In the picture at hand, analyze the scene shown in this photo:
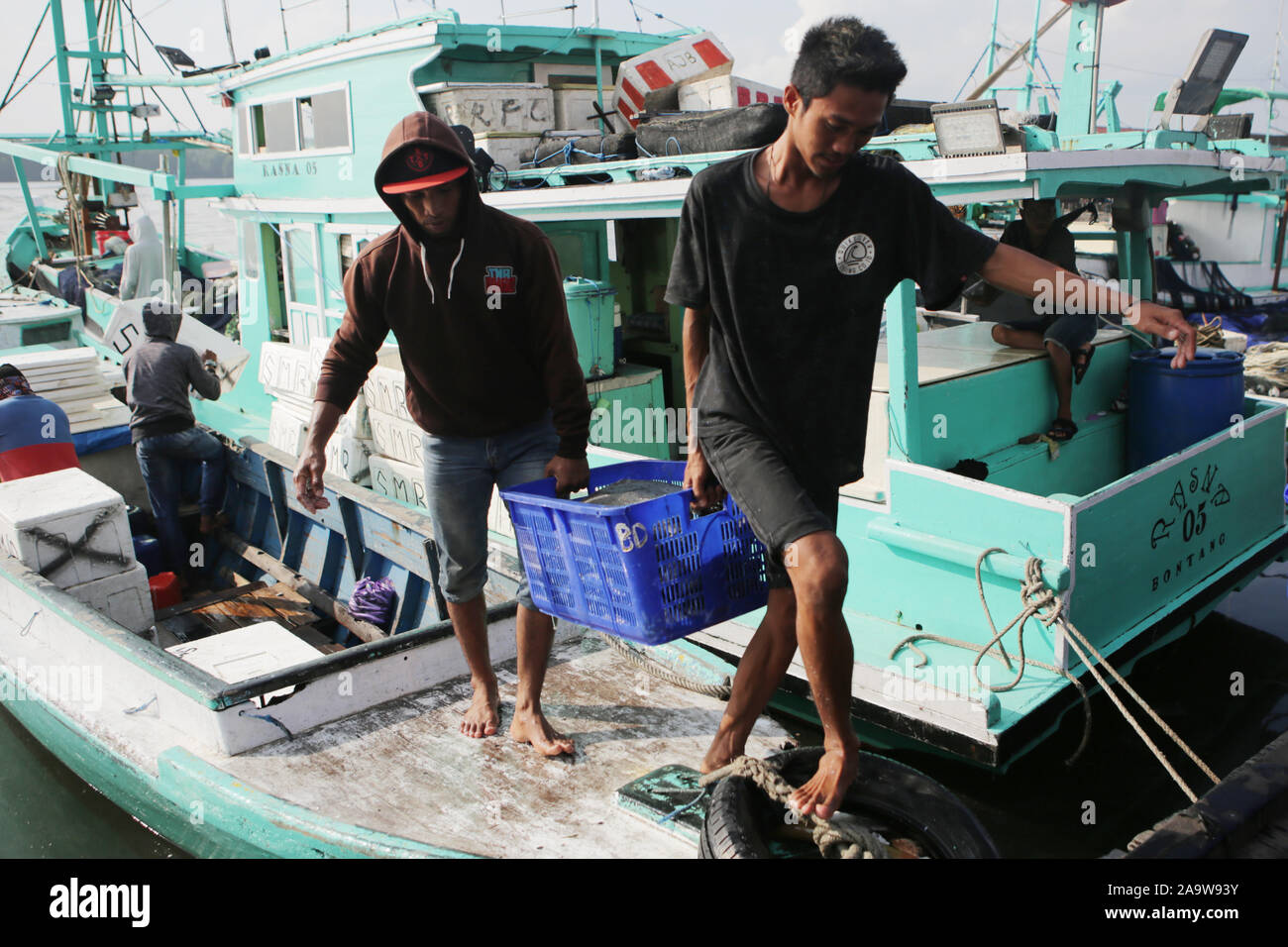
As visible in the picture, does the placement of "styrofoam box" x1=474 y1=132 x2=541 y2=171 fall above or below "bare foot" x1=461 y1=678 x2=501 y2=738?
above

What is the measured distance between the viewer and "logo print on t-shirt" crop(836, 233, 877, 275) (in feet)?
8.50

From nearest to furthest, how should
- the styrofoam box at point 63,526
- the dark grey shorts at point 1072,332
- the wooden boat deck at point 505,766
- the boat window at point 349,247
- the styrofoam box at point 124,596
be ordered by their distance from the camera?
the wooden boat deck at point 505,766
the styrofoam box at point 63,526
the styrofoam box at point 124,596
the dark grey shorts at point 1072,332
the boat window at point 349,247

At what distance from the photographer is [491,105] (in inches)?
287

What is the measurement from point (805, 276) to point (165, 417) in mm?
6031

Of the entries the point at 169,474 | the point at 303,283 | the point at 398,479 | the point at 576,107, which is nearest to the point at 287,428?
the point at 169,474

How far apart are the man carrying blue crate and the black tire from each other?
0.67 feet

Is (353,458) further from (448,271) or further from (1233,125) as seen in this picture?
(1233,125)

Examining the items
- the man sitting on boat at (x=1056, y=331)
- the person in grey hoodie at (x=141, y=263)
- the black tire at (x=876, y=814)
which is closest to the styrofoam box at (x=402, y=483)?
the man sitting on boat at (x=1056, y=331)

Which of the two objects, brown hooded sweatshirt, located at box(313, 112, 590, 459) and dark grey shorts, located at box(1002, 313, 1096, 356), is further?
dark grey shorts, located at box(1002, 313, 1096, 356)

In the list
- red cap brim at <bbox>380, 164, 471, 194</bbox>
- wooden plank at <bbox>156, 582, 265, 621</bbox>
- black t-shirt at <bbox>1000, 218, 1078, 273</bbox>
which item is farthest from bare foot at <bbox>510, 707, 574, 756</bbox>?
black t-shirt at <bbox>1000, 218, 1078, 273</bbox>

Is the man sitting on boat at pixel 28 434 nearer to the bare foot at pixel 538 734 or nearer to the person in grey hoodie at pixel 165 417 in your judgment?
the person in grey hoodie at pixel 165 417

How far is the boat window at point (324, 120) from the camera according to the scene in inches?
320

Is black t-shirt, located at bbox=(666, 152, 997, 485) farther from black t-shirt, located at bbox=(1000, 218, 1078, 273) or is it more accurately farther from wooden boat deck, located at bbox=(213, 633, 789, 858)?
black t-shirt, located at bbox=(1000, 218, 1078, 273)

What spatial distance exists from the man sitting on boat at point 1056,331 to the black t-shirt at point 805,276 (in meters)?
3.73
